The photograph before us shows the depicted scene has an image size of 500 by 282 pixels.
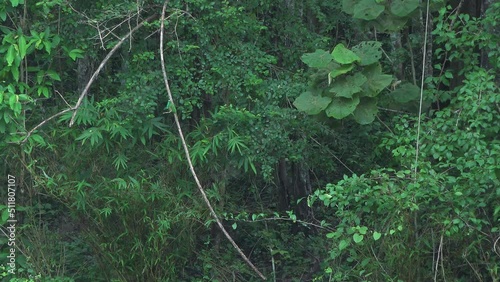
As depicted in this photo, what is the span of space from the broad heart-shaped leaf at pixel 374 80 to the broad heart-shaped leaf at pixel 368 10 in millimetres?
382

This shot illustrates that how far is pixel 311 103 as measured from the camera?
645 centimetres

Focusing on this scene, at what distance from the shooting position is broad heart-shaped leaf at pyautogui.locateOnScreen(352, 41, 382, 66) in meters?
6.45

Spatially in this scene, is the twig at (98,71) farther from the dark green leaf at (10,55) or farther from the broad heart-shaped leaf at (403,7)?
the broad heart-shaped leaf at (403,7)

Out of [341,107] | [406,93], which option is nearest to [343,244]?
[341,107]

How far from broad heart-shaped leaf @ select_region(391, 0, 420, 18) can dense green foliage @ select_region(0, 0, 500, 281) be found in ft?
0.04

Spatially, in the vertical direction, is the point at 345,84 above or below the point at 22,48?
below

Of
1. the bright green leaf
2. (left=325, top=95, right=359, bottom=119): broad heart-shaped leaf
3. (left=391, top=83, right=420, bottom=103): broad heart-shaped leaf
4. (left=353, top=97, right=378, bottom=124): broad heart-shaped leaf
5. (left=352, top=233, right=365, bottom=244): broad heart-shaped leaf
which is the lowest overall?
the bright green leaf

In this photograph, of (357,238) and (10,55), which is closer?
(357,238)

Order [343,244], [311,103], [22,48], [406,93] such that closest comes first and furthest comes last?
[343,244]
[22,48]
[311,103]
[406,93]

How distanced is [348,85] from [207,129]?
1150 mm

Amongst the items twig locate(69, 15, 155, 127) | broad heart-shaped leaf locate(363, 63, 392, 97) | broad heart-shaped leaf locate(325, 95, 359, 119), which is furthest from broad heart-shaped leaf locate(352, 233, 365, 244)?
twig locate(69, 15, 155, 127)

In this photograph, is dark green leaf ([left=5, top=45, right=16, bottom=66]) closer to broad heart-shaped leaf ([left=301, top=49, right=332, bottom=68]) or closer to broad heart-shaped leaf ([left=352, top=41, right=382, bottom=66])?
broad heart-shaped leaf ([left=301, top=49, right=332, bottom=68])

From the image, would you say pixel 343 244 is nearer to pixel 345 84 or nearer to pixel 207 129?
pixel 345 84

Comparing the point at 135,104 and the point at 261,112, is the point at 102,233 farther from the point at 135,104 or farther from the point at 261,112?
the point at 261,112
